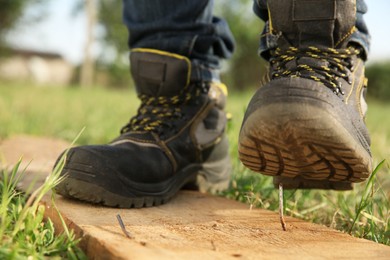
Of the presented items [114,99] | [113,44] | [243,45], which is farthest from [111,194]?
[113,44]

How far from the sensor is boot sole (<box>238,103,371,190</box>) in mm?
1057

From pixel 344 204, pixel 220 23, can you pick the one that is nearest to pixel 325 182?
pixel 344 204

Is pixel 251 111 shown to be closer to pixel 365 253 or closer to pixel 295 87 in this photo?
pixel 295 87

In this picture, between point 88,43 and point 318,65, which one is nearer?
point 318,65

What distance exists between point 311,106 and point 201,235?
39cm

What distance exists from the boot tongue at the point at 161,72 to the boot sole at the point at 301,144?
1.88ft

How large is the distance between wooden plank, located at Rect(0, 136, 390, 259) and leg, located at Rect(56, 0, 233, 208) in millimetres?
130

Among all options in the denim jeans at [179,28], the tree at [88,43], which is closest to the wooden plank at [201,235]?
the denim jeans at [179,28]

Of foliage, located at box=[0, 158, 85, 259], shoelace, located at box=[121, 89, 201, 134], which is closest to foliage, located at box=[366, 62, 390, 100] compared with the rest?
shoelace, located at box=[121, 89, 201, 134]

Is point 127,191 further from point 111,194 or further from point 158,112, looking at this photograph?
point 158,112

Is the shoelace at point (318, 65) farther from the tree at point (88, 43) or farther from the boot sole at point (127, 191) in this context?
the tree at point (88, 43)

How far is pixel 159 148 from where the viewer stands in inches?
62.1

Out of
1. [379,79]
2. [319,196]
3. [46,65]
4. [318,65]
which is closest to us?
[318,65]

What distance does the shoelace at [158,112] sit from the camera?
5.32 ft
